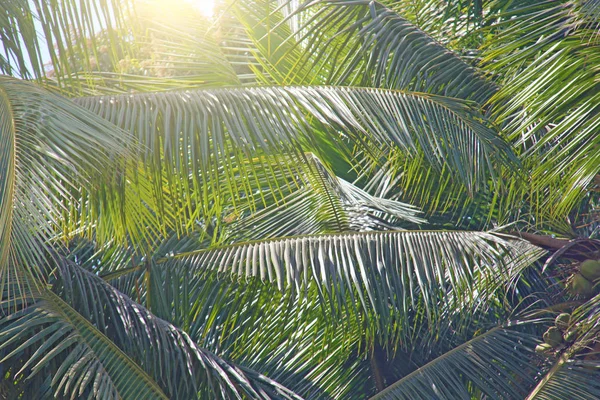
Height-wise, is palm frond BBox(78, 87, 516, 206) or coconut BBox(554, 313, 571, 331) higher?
palm frond BBox(78, 87, 516, 206)

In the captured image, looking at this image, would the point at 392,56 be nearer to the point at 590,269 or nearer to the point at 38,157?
the point at 590,269

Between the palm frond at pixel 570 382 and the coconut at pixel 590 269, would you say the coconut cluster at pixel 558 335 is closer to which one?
the palm frond at pixel 570 382

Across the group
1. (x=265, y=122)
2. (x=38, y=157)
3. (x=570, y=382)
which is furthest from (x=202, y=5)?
(x=570, y=382)

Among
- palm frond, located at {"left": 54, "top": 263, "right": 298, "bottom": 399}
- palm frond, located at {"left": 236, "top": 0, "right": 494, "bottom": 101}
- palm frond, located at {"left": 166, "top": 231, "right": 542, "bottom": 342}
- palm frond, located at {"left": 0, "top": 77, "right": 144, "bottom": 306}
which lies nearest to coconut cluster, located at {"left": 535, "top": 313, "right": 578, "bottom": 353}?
palm frond, located at {"left": 166, "top": 231, "right": 542, "bottom": 342}

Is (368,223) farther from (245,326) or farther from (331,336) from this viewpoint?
(245,326)

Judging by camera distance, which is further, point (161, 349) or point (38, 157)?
point (161, 349)

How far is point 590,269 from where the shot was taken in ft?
13.0

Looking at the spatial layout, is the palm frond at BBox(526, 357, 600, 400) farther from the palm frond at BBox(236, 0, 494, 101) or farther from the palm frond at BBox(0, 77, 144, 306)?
the palm frond at BBox(0, 77, 144, 306)

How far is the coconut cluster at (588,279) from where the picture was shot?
3.96 m

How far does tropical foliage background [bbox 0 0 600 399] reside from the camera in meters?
2.74

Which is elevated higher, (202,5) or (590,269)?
(202,5)

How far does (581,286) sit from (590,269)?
0.38 feet

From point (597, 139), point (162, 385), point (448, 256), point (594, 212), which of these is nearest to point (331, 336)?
point (448, 256)

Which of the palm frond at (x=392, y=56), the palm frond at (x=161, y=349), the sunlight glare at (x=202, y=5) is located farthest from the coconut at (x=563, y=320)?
the sunlight glare at (x=202, y=5)
